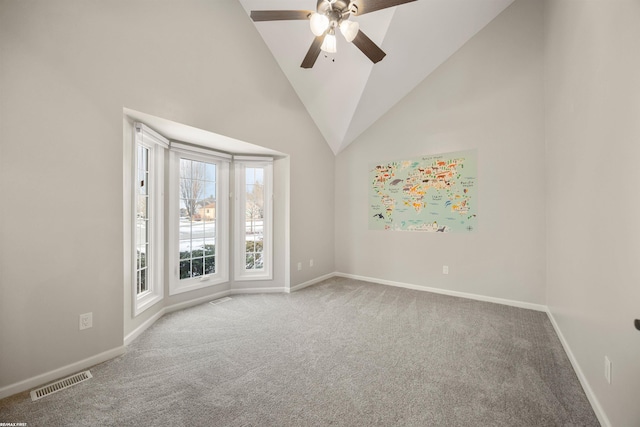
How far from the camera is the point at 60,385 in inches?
71.1

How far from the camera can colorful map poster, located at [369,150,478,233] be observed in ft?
11.8

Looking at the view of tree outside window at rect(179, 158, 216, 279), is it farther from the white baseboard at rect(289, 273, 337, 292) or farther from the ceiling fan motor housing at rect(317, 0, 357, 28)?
the ceiling fan motor housing at rect(317, 0, 357, 28)

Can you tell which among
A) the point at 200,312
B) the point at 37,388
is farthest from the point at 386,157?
the point at 37,388

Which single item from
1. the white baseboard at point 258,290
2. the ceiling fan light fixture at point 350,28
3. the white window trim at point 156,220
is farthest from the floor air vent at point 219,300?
the ceiling fan light fixture at point 350,28

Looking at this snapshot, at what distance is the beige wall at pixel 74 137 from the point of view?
1.71m

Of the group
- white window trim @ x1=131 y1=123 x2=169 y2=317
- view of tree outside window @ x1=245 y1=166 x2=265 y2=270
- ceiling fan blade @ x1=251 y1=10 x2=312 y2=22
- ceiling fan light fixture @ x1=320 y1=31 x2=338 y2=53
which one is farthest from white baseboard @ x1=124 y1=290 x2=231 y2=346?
ceiling fan light fixture @ x1=320 y1=31 x2=338 y2=53

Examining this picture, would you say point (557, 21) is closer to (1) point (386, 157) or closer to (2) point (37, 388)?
(1) point (386, 157)

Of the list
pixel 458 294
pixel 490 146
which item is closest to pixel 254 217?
pixel 458 294

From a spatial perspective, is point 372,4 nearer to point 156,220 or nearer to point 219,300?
point 156,220

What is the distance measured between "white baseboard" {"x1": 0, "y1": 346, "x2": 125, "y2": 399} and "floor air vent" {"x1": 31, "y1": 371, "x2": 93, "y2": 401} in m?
0.06

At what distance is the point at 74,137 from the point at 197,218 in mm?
1725

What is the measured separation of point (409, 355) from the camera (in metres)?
2.20

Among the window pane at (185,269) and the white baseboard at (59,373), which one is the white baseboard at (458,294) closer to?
the window pane at (185,269)

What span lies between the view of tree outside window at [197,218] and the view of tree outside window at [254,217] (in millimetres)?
489
